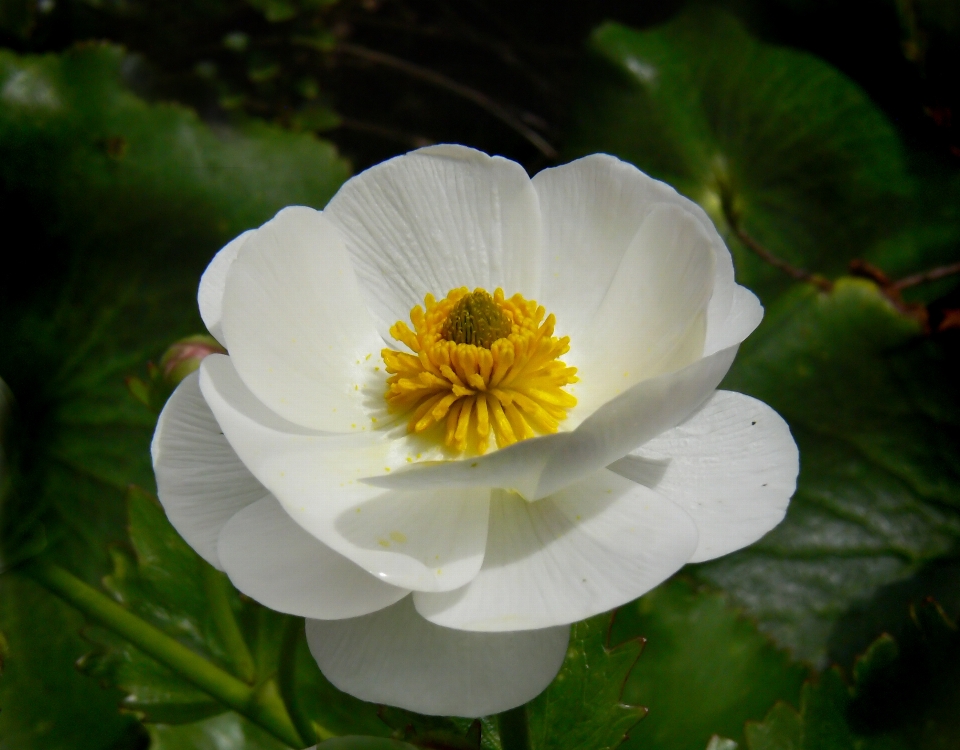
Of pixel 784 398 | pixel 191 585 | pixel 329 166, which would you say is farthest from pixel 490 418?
pixel 329 166

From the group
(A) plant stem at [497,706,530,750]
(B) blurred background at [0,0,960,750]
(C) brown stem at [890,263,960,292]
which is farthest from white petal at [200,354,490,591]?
(C) brown stem at [890,263,960,292]

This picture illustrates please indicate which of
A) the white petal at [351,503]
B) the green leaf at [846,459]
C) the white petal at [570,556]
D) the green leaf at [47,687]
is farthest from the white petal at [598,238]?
the green leaf at [47,687]

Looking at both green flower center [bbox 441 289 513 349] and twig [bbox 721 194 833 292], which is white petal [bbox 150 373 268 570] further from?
twig [bbox 721 194 833 292]

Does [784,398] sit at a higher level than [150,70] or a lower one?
lower

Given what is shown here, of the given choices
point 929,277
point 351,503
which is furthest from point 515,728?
point 929,277

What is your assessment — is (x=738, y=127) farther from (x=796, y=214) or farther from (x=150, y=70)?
(x=150, y=70)
